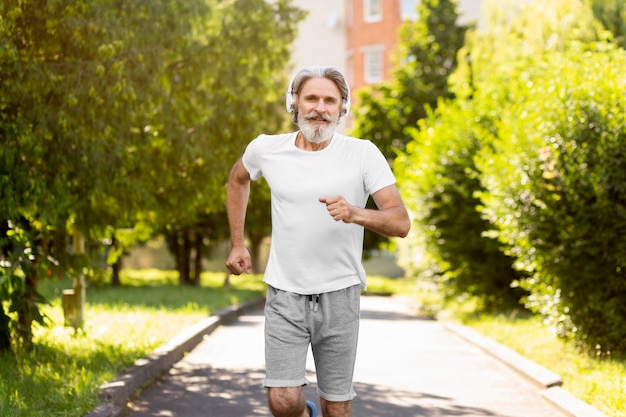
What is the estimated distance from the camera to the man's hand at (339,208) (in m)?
4.42

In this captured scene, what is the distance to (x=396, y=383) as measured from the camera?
35.4 feet

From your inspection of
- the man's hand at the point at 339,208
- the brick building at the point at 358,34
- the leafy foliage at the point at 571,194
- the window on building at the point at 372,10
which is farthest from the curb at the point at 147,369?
the window on building at the point at 372,10

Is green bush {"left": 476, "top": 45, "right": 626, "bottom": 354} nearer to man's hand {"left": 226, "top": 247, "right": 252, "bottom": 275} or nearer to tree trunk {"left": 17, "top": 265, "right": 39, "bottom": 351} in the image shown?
tree trunk {"left": 17, "top": 265, "right": 39, "bottom": 351}

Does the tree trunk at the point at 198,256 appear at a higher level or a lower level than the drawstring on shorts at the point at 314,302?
lower

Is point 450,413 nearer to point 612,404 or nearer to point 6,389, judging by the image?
point 612,404

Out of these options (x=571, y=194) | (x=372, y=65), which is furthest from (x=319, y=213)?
(x=372, y=65)

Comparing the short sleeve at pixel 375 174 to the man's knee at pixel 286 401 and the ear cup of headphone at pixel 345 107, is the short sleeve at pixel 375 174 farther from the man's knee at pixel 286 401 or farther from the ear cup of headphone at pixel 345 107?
the man's knee at pixel 286 401

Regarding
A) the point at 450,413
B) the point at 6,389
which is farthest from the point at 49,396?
the point at 450,413

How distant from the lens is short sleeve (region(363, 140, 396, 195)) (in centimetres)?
491

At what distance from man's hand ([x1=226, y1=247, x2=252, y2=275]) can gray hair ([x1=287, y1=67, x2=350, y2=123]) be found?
67 centimetres

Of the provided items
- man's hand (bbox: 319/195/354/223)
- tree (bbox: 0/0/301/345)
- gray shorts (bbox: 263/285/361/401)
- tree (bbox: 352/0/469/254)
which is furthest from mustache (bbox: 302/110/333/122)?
tree (bbox: 352/0/469/254)

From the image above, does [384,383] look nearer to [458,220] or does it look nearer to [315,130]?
[315,130]

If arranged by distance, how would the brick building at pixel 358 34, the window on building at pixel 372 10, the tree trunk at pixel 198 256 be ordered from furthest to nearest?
the window on building at pixel 372 10, the brick building at pixel 358 34, the tree trunk at pixel 198 256

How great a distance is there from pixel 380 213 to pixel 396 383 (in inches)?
253
